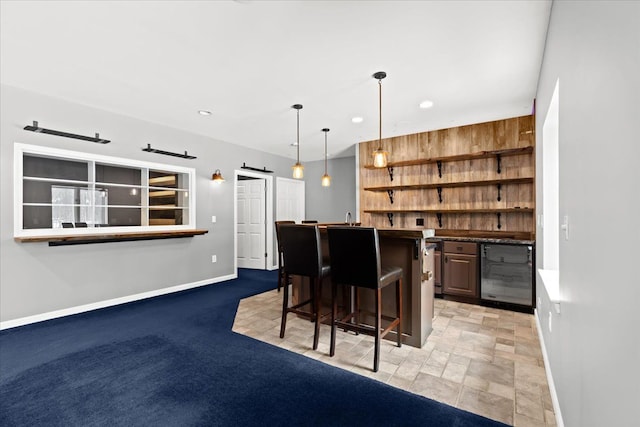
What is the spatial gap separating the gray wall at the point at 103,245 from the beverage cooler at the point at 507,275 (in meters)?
4.25

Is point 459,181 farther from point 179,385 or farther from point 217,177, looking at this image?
point 179,385

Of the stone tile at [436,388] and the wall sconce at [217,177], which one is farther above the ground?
the wall sconce at [217,177]

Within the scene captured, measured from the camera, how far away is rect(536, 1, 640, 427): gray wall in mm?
753

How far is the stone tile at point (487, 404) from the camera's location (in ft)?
6.02

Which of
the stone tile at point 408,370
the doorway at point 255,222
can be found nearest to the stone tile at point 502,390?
the stone tile at point 408,370

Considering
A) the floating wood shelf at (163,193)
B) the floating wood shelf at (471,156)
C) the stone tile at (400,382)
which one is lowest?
the stone tile at (400,382)

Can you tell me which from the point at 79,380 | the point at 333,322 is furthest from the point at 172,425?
the point at 333,322

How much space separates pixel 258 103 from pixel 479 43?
2.45 metres

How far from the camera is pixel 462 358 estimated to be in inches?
100

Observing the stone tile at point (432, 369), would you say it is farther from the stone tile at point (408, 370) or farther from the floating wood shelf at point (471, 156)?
the floating wood shelf at point (471, 156)

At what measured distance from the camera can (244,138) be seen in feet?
17.9

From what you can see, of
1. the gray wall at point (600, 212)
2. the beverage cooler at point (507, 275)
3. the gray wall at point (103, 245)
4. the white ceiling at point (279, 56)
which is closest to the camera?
the gray wall at point (600, 212)

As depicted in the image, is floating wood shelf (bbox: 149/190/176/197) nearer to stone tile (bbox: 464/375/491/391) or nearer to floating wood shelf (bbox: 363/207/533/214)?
floating wood shelf (bbox: 363/207/533/214)

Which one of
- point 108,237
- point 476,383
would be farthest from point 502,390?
point 108,237
